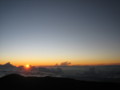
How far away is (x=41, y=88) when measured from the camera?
57.2 metres

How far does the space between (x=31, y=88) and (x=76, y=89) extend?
20497 millimetres

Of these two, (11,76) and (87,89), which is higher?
(11,76)

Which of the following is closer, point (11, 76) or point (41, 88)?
point (41, 88)

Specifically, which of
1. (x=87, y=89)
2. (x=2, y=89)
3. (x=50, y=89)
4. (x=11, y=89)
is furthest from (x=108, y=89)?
(x=2, y=89)

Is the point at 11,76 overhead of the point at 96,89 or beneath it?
overhead

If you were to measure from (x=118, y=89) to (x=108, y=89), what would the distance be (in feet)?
15.1

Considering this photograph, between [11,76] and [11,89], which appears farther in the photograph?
[11,76]

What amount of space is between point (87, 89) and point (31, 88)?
25.8 meters

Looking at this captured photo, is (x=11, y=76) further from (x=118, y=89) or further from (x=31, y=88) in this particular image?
(x=118, y=89)

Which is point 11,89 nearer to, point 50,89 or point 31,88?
point 31,88

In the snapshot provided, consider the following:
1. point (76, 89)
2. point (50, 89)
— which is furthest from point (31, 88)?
point (76, 89)

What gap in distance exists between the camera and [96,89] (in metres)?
57.8

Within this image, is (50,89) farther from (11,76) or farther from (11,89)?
(11,76)

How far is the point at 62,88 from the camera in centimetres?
5781
